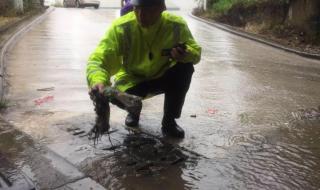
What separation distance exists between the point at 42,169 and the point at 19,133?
0.85 meters

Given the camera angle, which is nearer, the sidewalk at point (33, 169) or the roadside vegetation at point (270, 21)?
the sidewalk at point (33, 169)

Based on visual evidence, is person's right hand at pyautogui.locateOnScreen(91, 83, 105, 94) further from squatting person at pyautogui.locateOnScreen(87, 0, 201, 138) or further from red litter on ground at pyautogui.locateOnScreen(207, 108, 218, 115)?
red litter on ground at pyautogui.locateOnScreen(207, 108, 218, 115)

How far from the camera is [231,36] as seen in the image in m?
14.8

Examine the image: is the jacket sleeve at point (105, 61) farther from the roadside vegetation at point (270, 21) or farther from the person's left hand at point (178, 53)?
the roadside vegetation at point (270, 21)

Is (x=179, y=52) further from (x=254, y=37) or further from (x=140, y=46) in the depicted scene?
(x=254, y=37)

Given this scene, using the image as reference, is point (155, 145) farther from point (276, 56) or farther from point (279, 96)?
point (276, 56)

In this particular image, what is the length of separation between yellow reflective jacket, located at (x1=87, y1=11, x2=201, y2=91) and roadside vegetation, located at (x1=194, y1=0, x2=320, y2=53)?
7684mm

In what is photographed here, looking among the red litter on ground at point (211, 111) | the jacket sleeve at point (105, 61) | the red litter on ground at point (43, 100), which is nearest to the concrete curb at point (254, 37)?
the red litter on ground at point (211, 111)

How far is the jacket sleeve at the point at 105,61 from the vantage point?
11.7ft

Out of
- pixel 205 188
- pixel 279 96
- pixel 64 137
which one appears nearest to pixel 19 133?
pixel 64 137

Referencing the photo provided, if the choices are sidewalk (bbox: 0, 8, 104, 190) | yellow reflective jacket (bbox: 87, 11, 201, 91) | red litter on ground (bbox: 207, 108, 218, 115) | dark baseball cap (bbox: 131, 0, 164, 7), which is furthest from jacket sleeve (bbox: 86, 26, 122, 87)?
red litter on ground (bbox: 207, 108, 218, 115)

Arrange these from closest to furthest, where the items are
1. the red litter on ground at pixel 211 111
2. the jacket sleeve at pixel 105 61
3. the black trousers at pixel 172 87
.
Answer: the jacket sleeve at pixel 105 61, the black trousers at pixel 172 87, the red litter on ground at pixel 211 111

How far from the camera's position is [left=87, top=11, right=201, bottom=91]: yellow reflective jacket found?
4.01 meters

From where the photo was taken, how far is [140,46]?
13.6 ft
